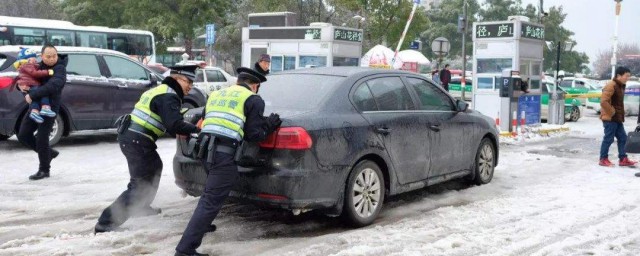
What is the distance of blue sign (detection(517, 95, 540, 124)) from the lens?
15.8 metres

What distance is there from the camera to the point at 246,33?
2148 centimetres

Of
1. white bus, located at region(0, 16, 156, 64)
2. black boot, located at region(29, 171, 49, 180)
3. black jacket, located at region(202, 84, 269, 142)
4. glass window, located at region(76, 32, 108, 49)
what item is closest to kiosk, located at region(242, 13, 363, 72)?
glass window, located at region(76, 32, 108, 49)

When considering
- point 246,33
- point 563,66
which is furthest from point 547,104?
point 563,66

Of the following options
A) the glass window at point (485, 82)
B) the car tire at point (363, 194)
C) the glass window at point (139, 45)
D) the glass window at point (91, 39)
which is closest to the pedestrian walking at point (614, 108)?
the car tire at point (363, 194)

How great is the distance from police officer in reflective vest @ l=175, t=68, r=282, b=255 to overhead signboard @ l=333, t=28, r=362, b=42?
14450mm

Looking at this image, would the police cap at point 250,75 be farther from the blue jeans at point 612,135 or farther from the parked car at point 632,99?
the parked car at point 632,99

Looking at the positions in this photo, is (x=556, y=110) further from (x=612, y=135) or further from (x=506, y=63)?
(x=612, y=135)

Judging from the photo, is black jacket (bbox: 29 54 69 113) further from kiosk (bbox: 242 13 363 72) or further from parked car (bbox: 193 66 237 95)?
kiosk (bbox: 242 13 363 72)

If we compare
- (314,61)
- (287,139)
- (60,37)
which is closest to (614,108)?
(287,139)

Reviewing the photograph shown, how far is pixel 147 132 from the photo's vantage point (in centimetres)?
556

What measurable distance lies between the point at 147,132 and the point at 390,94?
92.8 inches

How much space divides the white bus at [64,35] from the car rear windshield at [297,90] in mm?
18238

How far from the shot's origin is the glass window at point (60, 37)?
75.1 ft

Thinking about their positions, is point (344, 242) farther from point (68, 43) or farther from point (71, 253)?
point (68, 43)
